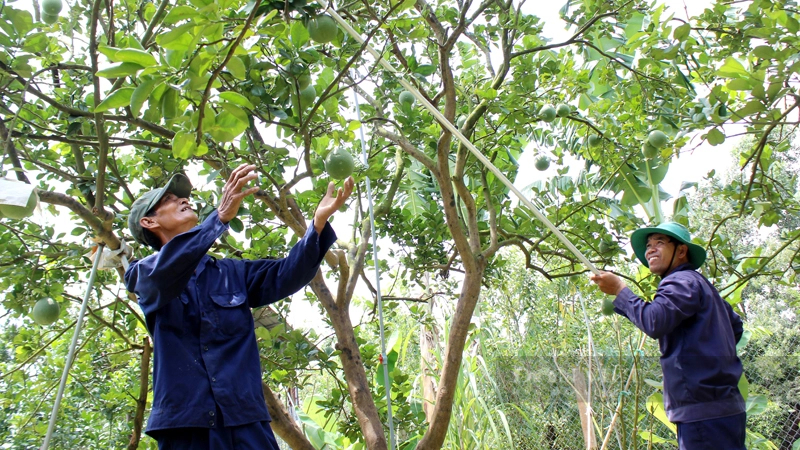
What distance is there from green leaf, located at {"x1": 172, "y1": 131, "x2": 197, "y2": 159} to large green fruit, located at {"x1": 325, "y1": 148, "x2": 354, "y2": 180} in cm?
63

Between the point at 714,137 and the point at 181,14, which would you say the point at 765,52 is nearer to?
the point at 714,137

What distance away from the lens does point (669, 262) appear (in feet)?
6.97

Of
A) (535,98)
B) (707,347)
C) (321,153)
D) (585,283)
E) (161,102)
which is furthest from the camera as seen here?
(585,283)

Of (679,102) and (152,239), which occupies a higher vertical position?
(679,102)

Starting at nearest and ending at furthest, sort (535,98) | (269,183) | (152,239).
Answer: (152,239) < (269,183) < (535,98)

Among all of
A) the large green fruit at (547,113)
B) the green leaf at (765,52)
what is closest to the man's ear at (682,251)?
the green leaf at (765,52)

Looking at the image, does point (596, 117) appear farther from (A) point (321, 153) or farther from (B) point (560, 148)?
(A) point (321, 153)

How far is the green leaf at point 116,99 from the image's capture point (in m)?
1.17

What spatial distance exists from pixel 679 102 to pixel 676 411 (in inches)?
52.0

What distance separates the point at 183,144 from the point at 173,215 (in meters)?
0.35

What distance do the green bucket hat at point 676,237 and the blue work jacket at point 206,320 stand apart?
3.79ft

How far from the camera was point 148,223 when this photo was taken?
62.6 inches

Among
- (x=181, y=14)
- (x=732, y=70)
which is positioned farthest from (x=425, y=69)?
(x=181, y=14)

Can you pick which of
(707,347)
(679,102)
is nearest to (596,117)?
(679,102)
